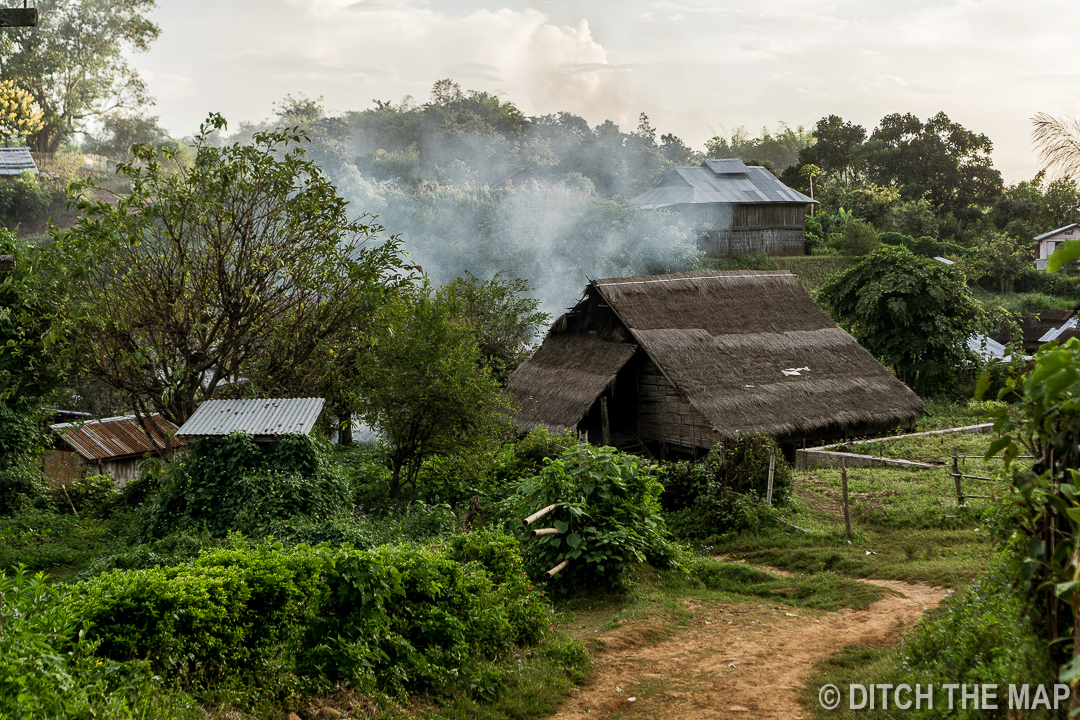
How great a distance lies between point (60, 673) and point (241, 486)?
598 centimetres

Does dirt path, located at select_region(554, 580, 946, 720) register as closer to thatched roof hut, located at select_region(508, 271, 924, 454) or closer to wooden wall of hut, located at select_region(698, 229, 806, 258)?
thatched roof hut, located at select_region(508, 271, 924, 454)

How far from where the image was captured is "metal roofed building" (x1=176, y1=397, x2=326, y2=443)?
1014 centimetres

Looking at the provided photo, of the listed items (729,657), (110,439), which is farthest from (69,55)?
(729,657)

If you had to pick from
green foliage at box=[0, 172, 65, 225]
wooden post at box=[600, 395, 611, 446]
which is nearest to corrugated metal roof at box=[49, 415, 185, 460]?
wooden post at box=[600, 395, 611, 446]

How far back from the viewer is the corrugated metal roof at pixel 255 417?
10.1 metres

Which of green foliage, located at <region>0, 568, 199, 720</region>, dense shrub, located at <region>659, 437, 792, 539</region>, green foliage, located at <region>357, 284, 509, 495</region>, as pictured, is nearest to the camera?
green foliage, located at <region>0, 568, 199, 720</region>

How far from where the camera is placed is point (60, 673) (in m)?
4.00

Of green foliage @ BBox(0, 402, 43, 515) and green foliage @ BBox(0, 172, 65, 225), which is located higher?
green foliage @ BBox(0, 172, 65, 225)

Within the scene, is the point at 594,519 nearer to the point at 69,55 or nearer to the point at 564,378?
the point at 564,378

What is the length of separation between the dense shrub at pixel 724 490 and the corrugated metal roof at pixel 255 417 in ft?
18.8

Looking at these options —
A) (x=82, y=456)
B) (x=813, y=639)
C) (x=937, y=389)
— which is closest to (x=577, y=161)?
(x=937, y=389)

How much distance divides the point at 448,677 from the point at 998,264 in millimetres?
46172

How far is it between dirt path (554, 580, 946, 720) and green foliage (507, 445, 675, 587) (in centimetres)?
96

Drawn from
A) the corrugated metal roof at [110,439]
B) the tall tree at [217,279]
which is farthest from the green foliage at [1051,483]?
the corrugated metal roof at [110,439]
